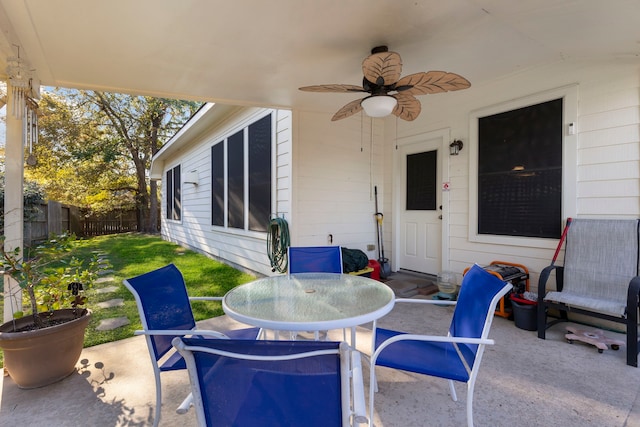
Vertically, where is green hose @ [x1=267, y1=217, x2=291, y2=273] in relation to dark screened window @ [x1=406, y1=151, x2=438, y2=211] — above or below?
below

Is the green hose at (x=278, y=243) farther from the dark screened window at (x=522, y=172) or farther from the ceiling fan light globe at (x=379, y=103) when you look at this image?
the dark screened window at (x=522, y=172)

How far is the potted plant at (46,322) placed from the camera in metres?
1.92

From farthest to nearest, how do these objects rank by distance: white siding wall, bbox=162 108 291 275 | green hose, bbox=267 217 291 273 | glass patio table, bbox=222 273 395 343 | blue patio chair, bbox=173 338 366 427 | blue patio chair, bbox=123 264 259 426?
white siding wall, bbox=162 108 291 275
green hose, bbox=267 217 291 273
blue patio chair, bbox=123 264 259 426
glass patio table, bbox=222 273 395 343
blue patio chair, bbox=173 338 366 427

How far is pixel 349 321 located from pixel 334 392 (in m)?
0.54

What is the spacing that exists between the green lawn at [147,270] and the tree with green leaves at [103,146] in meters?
6.41

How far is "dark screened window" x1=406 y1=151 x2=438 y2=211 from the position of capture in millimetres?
4426

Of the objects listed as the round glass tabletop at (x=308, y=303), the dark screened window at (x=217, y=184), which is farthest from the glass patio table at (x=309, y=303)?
the dark screened window at (x=217, y=184)

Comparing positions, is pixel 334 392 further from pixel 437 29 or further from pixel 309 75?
pixel 309 75

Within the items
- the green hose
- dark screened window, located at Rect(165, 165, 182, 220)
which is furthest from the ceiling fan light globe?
dark screened window, located at Rect(165, 165, 182, 220)

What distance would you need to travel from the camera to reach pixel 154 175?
38.4 feet

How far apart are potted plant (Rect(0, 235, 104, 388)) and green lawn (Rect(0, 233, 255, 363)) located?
0.79ft

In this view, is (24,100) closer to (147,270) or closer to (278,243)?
(278,243)

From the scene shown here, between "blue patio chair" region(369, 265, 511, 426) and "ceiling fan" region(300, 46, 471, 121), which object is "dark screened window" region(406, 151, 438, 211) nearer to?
"ceiling fan" region(300, 46, 471, 121)

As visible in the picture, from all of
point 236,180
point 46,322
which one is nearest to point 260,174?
point 236,180
